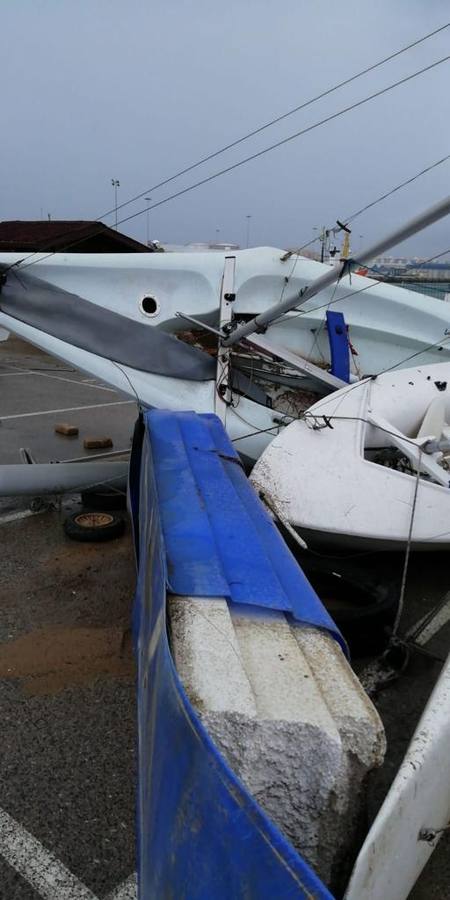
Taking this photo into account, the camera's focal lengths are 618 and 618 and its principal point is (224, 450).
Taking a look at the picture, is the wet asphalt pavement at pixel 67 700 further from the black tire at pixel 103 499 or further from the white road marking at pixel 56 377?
the white road marking at pixel 56 377

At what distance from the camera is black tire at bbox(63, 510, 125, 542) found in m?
4.80

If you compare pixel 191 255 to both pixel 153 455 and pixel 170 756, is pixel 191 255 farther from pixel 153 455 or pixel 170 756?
pixel 170 756

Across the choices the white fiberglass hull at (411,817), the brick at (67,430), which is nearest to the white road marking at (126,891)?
the white fiberglass hull at (411,817)

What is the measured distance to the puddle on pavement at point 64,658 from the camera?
10.4 feet

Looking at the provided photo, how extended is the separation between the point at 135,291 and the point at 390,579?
3299 millimetres

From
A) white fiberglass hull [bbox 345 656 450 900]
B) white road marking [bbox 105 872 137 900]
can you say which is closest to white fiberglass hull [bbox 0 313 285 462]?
white fiberglass hull [bbox 345 656 450 900]

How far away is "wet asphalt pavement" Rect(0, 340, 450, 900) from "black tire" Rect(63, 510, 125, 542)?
70 mm

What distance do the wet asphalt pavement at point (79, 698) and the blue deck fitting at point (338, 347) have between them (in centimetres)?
189

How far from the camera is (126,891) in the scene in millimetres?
2107

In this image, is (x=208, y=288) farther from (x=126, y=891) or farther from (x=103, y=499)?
(x=126, y=891)

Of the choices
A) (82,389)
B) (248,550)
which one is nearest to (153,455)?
(248,550)

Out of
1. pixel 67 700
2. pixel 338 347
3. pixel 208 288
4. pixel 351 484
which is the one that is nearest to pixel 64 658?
pixel 67 700

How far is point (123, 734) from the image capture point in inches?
111

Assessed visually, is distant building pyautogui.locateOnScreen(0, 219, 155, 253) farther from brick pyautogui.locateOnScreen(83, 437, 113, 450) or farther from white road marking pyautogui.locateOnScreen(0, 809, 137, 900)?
white road marking pyautogui.locateOnScreen(0, 809, 137, 900)
